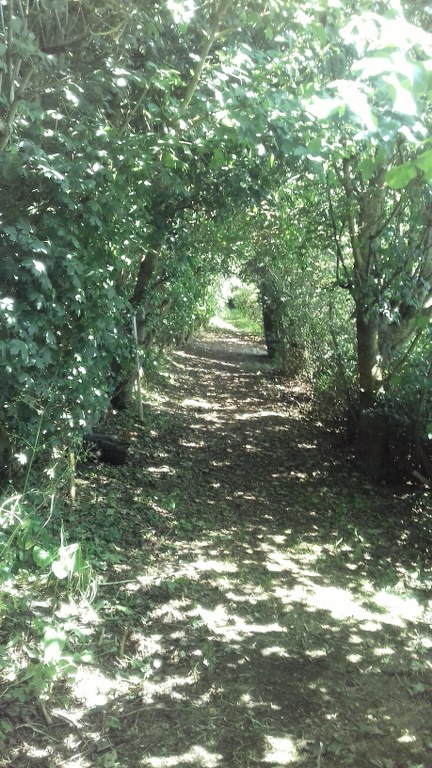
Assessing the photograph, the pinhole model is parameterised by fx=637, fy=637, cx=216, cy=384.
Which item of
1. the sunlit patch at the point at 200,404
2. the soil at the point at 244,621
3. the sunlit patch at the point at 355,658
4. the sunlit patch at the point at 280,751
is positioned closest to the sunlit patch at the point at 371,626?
the soil at the point at 244,621

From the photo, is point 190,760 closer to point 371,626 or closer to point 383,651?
point 383,651

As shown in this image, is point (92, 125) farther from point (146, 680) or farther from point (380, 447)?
point (380, 447)

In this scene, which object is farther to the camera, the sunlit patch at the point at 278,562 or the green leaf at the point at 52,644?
the sunlit patch at the point at 278,562

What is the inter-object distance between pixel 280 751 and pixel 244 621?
52.7 inches

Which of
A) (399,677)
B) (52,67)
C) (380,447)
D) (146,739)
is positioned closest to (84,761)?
(146,739)

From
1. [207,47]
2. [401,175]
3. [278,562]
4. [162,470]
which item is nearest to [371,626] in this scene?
[278,562]

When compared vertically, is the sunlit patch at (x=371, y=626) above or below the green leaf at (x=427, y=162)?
below

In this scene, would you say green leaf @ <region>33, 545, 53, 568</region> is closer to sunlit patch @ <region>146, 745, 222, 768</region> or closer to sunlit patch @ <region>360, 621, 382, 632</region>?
sunlit patch @ <region>146, 745, 222, 768</region>

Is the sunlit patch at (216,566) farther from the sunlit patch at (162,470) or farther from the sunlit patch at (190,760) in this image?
the sunlit patch at (162,470)

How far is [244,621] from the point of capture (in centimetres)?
470

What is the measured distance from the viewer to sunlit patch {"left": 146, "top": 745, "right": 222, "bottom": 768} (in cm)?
322

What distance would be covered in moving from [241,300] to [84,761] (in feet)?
95.8

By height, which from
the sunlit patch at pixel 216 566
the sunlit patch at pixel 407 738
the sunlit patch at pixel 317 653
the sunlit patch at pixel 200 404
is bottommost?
the sunlit patch at pixel 407 738

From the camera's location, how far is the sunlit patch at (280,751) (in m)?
3.31
